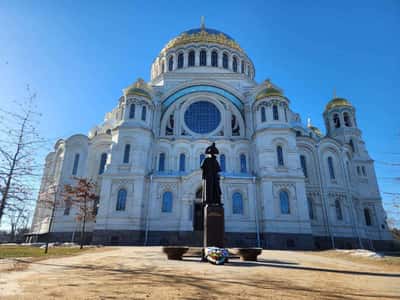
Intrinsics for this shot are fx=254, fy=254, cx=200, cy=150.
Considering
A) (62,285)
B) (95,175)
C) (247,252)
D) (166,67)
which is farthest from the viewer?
(166,67)

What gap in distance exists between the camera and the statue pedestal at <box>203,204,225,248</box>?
38.2 ft

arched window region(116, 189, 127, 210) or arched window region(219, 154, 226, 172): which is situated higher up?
arched window region(219, 154, 226, 172)

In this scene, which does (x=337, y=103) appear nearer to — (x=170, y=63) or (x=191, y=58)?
(x=191, y=58)

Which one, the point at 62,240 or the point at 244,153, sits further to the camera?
the point at 244,153

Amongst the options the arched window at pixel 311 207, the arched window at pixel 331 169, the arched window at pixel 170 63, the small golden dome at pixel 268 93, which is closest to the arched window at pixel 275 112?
the small golden dome at pixel 268 93

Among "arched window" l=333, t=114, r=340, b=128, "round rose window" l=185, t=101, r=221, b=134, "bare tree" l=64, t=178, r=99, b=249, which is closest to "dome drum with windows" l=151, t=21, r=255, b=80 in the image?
"round rose window" l=185, t=101, r=221, b=134

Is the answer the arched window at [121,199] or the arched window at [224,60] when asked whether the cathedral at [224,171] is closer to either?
the arched window at [121,199]

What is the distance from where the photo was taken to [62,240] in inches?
984

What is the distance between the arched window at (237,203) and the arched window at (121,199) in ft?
34.5

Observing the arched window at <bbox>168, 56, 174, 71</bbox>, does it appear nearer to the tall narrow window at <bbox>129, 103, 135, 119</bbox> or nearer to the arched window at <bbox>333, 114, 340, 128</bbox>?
the tall narrow window at <bbox>129, 103, 135, 119</bbox>

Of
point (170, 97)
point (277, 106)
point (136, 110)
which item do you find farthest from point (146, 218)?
point (277, 106)

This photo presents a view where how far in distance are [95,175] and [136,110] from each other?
865cm

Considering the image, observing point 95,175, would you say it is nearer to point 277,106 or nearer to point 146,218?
point 146,218

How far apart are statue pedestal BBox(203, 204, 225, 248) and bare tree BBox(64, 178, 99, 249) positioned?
463 inches
